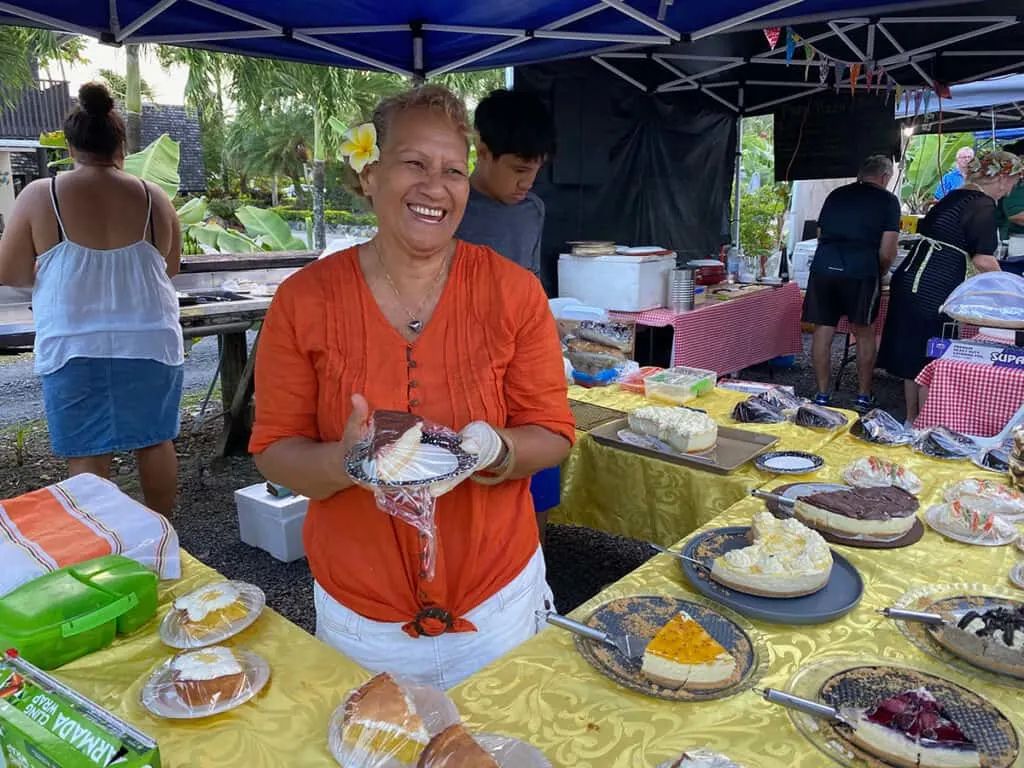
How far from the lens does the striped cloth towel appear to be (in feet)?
5.05

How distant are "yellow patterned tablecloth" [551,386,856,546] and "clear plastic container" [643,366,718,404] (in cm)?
6

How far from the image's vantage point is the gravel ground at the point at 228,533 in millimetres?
3656

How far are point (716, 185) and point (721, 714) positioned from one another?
315 inches

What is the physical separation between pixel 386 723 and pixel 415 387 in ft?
2.03

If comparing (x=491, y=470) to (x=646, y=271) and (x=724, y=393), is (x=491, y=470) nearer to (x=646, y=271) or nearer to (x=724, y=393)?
(x=724, y=393)

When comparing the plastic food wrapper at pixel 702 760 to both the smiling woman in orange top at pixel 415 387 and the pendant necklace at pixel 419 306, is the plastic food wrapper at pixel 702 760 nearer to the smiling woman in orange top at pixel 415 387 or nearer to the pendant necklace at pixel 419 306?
the smiling woman in orange top at pixel 415 387

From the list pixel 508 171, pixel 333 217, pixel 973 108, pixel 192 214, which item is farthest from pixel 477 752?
pixel 333 217

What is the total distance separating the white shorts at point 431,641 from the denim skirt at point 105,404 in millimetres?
2127

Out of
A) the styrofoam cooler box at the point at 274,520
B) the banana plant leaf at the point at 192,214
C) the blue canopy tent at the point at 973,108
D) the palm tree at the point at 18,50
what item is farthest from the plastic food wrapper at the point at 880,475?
the palm tree at the point at 18,50

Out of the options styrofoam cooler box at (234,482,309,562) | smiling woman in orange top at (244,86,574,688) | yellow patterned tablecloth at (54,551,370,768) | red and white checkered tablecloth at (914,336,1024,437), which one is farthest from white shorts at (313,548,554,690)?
red and white checkered tablecloth at (914,336,1024,437)

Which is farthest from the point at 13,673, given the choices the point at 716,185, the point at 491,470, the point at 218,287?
the point at 716,185

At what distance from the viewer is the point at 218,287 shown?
5566 millimetres

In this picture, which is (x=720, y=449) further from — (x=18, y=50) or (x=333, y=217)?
(x=333, y=217)

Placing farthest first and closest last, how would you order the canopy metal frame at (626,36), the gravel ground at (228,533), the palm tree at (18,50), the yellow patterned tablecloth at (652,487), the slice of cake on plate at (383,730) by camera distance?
the palm tree at (18,50)
the canopy metal frame at (626,36)
the gravel ground at (228,533)
the yellow patterned tablecloth at (652,487)
the slice of cake on plate at (383,730)
